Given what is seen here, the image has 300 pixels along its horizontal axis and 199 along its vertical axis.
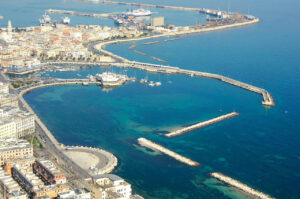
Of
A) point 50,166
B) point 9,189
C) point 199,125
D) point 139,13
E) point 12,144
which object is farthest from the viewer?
point 139,13

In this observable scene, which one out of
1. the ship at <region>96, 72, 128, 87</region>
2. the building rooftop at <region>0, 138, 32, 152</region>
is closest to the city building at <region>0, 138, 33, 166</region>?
the building rooftop at <region>0, 138, 32, 152</region>

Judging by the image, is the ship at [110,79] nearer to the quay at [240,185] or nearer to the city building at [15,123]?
the city building at [15,123]

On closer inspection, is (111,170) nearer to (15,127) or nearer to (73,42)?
(15,127)

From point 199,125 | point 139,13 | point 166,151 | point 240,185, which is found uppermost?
point 139,13

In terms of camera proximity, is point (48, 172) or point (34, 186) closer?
point (34, 186)

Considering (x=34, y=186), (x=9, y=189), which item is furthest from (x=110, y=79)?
(x=9, y=189)

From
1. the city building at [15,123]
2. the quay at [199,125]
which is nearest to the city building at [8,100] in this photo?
the city building at [15,123]

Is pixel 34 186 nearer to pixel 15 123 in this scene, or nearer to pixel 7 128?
pixel 7 128

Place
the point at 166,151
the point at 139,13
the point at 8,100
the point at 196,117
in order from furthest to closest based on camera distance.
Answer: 1. the point at 139,13
2. the point at 196,117
3. the point at 8,100
4. the point at 166,151
